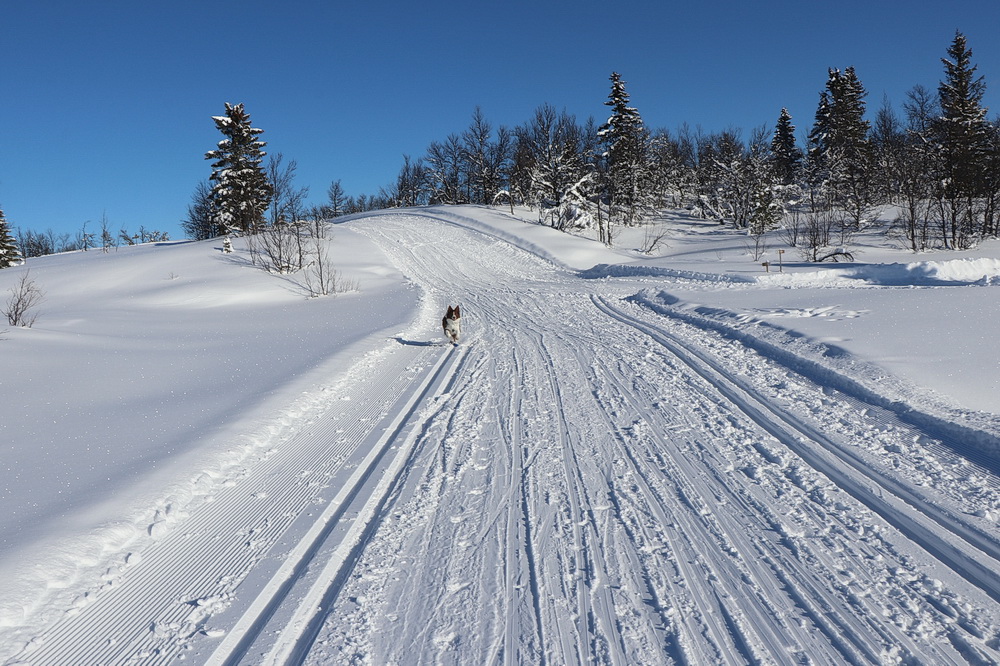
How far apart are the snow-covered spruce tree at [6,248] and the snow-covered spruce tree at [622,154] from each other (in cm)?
4952

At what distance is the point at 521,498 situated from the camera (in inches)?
182

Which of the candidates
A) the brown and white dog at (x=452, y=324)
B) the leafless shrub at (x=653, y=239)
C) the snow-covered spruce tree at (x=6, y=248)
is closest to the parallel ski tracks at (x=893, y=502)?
the brown and white dog at (x=452, y=324)

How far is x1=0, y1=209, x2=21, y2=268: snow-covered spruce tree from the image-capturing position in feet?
137

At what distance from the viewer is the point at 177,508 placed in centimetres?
476

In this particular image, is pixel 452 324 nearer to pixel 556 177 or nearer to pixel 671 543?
pixel 671 543

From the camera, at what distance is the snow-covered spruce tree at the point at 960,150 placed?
31.0 m

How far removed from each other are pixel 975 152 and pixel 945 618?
140 ft

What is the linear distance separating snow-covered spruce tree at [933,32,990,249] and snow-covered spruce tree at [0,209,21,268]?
65.6 metres

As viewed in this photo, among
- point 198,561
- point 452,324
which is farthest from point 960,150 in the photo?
point 198,561

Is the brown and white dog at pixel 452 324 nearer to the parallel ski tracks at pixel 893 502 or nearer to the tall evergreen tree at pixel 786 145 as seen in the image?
the parallel ski tracks at pixel 893 502

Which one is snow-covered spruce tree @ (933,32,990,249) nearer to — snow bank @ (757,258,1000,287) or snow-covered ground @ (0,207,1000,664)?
snow bank @ (757,258,1000,287)

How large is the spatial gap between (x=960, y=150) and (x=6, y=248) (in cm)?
7052

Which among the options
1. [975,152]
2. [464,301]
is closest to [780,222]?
[975,152]

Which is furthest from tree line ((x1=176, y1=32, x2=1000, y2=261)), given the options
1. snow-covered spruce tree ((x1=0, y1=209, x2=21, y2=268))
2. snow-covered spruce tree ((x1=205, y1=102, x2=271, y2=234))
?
snow-covered spruce tree ((x1=0, y1=209, x2=21, y2=268))
